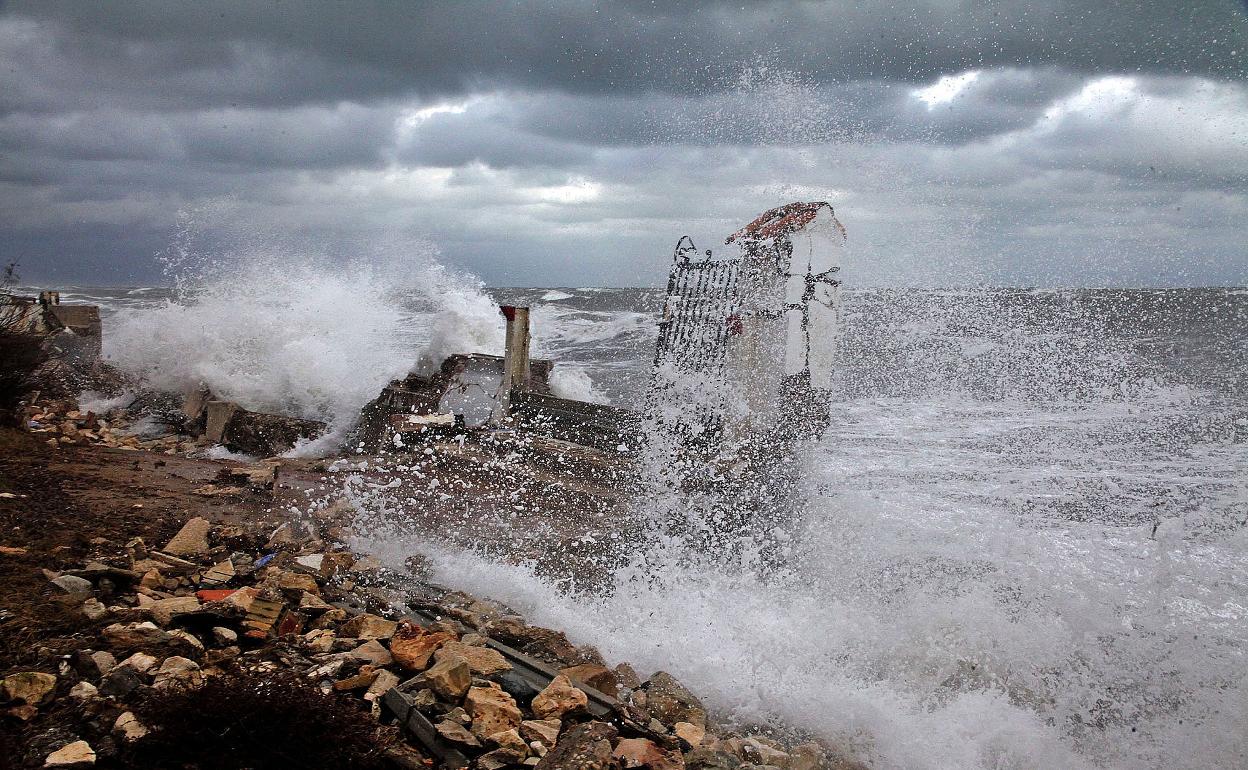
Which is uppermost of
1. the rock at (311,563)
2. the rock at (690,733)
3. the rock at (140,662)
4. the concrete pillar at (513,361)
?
the concrete pillar at (513,361)

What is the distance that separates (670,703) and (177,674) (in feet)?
6.90

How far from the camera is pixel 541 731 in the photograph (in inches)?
115

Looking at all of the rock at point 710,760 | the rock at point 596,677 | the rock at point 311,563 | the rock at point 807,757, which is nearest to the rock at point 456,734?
the rock at point 596,677

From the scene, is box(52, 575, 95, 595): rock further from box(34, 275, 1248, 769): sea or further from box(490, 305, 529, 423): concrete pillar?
box(490, 305, 529, 423): concrete pillar

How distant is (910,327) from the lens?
2894 centimetres

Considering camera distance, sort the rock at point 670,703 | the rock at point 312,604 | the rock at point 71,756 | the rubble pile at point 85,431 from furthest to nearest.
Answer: the rubble pile at point 85,431, the rock at point 312,604, the rock at point 670,703, the rock at point 71,756

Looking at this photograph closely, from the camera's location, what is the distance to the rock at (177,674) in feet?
9.07

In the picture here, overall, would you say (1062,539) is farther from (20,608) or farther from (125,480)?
(125,480)

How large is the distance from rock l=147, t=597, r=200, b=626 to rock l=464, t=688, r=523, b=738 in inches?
54.0

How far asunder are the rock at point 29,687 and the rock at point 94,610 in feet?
1.82

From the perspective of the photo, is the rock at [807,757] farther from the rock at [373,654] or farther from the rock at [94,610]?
the rock at [94,610]

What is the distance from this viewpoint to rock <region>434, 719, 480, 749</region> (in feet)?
9.05

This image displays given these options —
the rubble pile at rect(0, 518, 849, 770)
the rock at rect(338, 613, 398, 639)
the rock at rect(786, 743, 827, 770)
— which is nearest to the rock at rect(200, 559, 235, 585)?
the rubble pile at rect(0, 518, 849, 770)

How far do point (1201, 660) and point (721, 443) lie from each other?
3663mm
